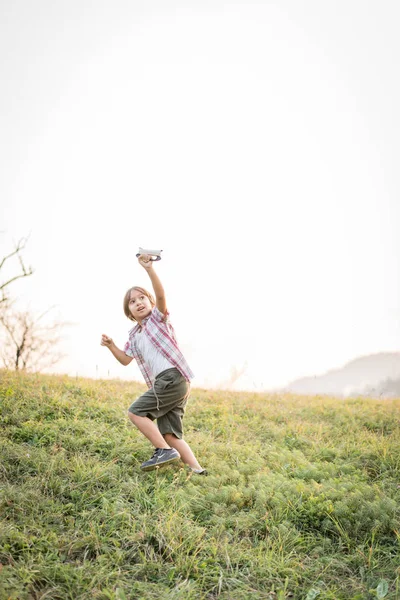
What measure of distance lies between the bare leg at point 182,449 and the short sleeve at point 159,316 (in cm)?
137

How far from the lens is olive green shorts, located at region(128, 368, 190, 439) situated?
4.49 meters

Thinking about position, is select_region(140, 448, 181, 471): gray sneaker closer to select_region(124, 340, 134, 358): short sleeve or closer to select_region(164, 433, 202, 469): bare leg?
select_region(164, 433, 202, 469): bare leg

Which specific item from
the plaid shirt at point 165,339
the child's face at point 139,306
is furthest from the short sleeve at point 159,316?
the child's face at point 139,306

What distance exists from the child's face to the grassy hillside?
67.3 inches

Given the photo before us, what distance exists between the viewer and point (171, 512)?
11.6 feet

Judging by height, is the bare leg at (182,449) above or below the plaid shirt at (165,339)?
below

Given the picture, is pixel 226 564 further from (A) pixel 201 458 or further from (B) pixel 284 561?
(A) pixel 201 458

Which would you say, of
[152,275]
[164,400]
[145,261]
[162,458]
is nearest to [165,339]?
[164,400]

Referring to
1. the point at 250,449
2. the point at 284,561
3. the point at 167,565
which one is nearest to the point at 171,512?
the point at 167,565

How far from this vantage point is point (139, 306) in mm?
4875

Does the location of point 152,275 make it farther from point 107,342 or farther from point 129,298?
point 107,342

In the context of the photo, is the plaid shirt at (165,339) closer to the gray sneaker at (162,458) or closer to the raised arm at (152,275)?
the raised arm at (152,275)

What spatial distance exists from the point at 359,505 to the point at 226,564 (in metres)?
1.56

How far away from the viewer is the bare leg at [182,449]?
464cm
